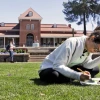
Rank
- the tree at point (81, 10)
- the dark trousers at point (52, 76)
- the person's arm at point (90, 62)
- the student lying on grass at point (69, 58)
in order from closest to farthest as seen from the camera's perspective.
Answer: the student lying on grass at point (69, 58), the dark trousers at point (52, 76), the person's arm at point (90, 62), the tree at point (81, 10)

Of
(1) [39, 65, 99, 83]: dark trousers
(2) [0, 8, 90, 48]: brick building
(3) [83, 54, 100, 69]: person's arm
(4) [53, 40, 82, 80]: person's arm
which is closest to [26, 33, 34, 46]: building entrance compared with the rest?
(2) [0, 8, 90, 48]: brick building

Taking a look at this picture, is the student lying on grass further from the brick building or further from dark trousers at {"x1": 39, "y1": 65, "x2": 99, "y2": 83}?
the brick building

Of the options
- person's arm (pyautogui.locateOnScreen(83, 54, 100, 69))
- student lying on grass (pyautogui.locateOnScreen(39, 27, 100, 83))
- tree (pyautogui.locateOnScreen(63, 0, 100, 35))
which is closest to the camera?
student lying on grass (pyautogui.locateOnScreen(39, 27, 100, 83))

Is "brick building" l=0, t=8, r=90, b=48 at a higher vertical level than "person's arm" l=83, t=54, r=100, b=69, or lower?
higher

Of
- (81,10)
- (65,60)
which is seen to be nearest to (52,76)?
(65,60)

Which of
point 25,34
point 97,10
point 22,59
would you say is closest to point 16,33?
point 25,34

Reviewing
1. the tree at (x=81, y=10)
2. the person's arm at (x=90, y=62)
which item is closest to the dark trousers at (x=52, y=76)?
the person's arm at (x=90, y=62)

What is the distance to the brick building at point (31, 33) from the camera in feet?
156

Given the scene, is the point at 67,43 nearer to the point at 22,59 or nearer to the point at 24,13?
the point at 22,59

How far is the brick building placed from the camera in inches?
1871

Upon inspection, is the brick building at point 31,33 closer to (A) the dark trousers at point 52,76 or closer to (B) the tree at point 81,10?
(B) the tree at point 81,10

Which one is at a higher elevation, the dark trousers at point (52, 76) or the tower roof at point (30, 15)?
the tower roof at point (30, 15)

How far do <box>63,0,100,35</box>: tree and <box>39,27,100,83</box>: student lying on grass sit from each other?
135 ft

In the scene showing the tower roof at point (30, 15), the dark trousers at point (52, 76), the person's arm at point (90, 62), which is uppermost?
the tower roof at point (30, 15)
